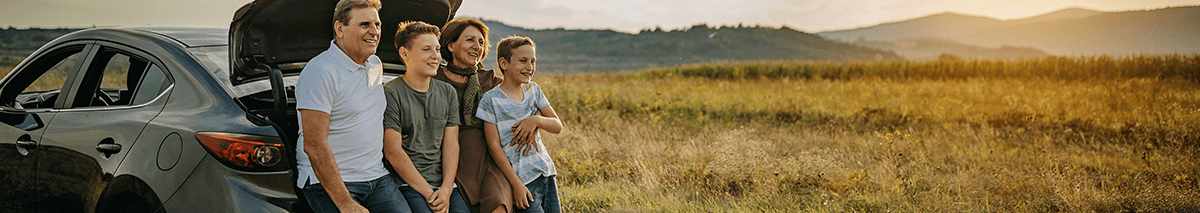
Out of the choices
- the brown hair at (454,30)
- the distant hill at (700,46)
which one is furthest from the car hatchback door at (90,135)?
the distant hill at (700,46)

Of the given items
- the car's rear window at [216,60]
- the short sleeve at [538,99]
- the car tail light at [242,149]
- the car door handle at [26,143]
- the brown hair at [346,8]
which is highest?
the brown hair at [346,8]

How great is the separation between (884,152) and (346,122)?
5.50 metres

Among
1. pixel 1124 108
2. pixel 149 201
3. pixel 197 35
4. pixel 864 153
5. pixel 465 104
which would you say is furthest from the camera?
pixel 1124 108

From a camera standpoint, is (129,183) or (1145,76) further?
(1145,76)

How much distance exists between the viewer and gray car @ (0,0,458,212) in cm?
221

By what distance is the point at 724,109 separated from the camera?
388 inches

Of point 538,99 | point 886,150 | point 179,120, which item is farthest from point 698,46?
point 179,120

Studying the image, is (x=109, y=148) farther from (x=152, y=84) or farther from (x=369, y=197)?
(x=369, y=197)

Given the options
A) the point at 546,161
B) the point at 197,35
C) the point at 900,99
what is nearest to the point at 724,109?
the point at 900,99

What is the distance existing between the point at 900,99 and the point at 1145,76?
7.96 m

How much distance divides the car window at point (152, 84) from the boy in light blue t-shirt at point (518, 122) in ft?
4.65

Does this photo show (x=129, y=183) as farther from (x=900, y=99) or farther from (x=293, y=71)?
(x=900, y=99)

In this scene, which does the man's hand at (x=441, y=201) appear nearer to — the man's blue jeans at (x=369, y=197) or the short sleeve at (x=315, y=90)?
the man's blue jeans at (x=369, y=197)

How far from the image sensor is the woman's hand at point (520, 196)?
2.62 metres
